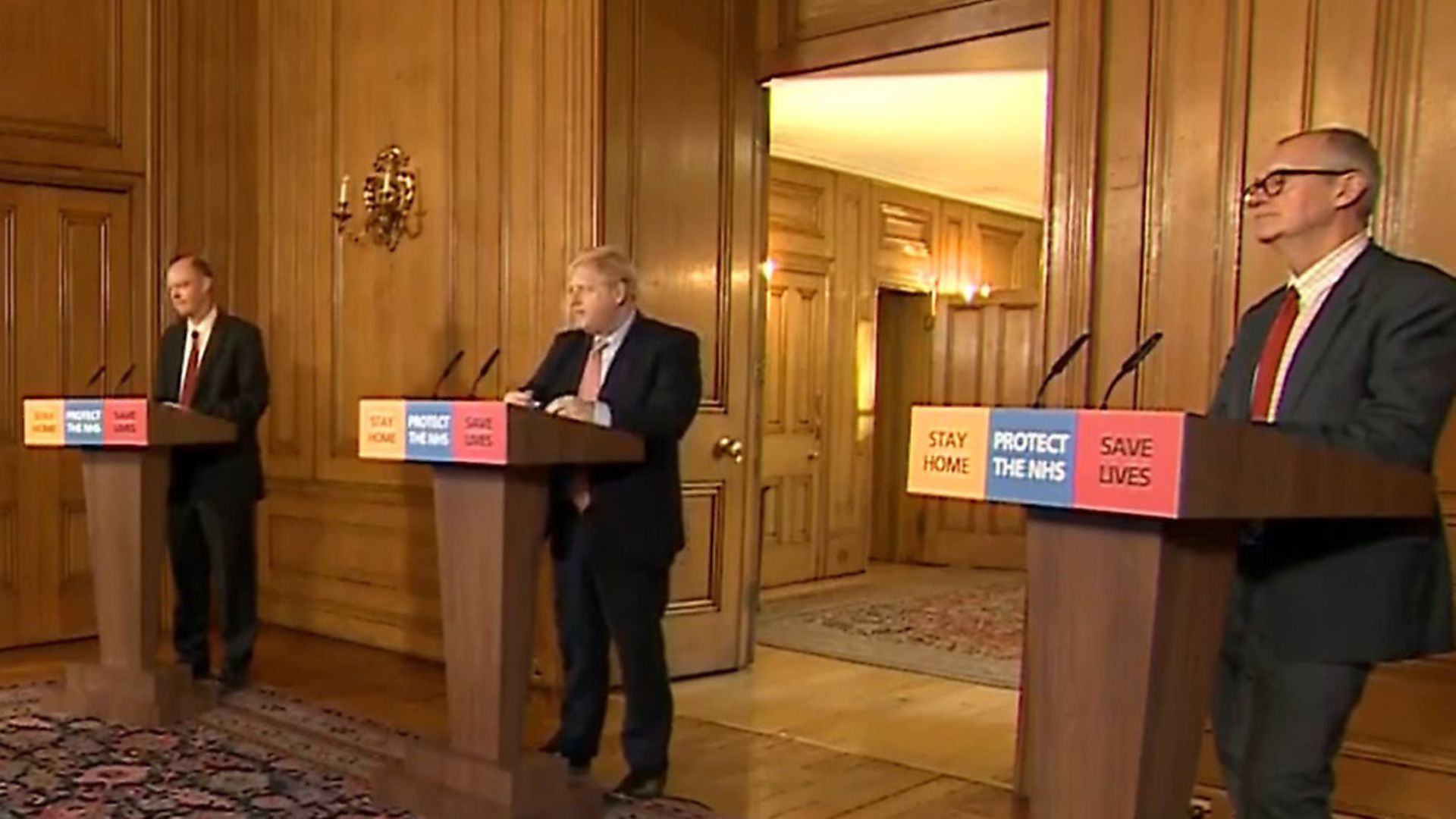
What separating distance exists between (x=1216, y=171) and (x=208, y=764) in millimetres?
2964

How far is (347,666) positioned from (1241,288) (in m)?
3.37

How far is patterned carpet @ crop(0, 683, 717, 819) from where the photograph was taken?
2982 millimetres

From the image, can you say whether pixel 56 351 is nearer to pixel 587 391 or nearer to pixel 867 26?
pixel 587 391

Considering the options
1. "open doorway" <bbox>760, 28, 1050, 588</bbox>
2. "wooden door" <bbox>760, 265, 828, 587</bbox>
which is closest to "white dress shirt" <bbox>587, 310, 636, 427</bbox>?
"open doorway" <bbox>760, 28, 1050, 588</bbox>

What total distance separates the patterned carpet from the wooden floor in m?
0.23

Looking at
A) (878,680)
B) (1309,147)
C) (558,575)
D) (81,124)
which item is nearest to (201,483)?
(558,575)

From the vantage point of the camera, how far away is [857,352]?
8.21m

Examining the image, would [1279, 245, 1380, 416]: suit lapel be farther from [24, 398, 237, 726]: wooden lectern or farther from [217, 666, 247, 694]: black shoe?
[217, 666, 247, 694]: black shoe

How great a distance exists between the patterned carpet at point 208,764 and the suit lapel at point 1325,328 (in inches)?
68.4

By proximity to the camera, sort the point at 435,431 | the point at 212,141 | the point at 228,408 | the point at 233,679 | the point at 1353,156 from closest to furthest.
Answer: the point at 1353,156 → the point at 435,431 → the point at 228,408 → the point at 233,679 → the point at 212,141

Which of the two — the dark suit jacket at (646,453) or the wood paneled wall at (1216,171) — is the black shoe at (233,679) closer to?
the dark suit jacket at (646,453)

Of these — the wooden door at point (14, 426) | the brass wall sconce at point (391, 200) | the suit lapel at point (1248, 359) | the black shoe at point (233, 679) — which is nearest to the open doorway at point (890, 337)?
the brass wall sconce at point (391, 200)

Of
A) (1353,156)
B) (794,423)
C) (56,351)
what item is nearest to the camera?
(1353,156)

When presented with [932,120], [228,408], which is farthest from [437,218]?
[932,120]
